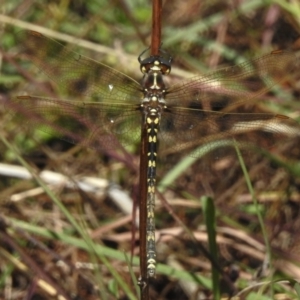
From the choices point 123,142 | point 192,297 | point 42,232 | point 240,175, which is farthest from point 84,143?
point 240,175

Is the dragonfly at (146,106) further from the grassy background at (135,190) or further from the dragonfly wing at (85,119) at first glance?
the grassy background at (135,190)

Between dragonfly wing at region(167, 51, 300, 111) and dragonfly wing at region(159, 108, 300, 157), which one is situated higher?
dragonfly wing at region(167, 51, 300, 111)

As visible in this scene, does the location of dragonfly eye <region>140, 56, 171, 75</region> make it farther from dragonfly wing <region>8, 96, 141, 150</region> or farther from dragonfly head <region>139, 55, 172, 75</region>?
dragonfly wing <region>8, 96, 141, 150</region>

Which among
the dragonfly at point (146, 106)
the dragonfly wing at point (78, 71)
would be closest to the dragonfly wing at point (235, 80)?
the dragonfly at point (146, 106)

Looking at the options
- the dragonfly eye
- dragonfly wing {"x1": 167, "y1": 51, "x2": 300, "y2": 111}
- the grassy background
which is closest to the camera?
the dragonfly eye

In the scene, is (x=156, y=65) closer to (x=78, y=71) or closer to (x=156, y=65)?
(x=156, y=65)

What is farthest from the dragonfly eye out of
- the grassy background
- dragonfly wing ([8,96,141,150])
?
the grassy background
